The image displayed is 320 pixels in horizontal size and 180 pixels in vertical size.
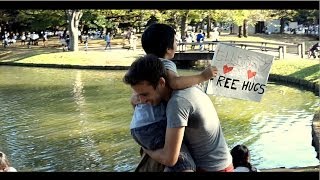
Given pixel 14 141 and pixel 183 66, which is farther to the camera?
pixel 183 66

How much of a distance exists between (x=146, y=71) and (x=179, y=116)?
0.13m

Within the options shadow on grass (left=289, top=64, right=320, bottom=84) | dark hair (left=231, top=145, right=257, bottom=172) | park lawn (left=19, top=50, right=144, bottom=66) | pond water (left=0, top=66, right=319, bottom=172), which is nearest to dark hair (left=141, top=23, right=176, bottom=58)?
dark hair (left=231, top=145, right=257, bottom=172)

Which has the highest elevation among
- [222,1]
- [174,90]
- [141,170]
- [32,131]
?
[222,1]

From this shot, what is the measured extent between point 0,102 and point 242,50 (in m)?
8.42

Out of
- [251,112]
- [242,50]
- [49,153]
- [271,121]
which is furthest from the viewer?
[251,112]

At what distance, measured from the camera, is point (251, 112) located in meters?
8.05

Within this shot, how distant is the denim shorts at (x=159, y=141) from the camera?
1262 mm

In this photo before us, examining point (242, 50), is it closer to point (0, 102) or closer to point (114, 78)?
point (0, 102)

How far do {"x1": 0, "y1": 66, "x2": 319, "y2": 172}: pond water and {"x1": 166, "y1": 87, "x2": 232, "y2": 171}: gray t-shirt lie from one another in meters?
3.59

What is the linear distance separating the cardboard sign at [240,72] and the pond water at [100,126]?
3456 millimetres

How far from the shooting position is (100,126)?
23.3 feet

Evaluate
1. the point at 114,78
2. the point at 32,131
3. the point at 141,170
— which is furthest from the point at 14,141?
the point at 114,78

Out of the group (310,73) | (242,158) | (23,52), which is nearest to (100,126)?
(242,158)

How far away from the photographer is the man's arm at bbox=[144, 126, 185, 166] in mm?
1203
